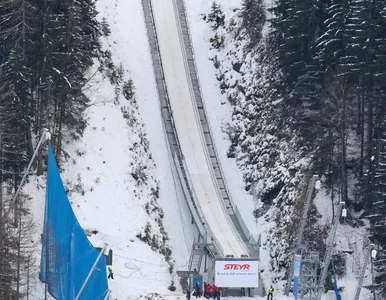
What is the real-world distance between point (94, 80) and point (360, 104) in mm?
18804

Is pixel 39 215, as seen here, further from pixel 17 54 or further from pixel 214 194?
pixel 214 194

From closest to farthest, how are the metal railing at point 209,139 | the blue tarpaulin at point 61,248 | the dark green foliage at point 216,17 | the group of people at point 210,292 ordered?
the blue tarpaulin at point 61,248 < the group of people at point 210,292 < the metal railing at point 209,139 < the dark green foliage at point 216,17

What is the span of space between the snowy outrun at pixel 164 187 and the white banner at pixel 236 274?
57mm

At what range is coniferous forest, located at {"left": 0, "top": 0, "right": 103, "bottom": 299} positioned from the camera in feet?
154

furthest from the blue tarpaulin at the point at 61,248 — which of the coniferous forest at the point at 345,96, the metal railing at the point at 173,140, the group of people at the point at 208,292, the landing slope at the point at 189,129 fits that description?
the landing slope at the point at 189,129

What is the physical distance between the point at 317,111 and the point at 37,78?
19094mm

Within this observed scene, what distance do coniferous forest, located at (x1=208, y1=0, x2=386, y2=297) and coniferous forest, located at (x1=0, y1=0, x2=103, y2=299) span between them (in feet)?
43.6

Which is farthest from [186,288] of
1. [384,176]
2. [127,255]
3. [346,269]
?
[384,176]

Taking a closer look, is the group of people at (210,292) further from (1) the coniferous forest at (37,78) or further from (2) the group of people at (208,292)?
(1) the coniferous forest at (37,78)

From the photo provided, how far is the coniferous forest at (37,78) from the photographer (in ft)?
154

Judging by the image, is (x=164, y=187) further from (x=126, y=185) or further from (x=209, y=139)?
(x=209, y=139)

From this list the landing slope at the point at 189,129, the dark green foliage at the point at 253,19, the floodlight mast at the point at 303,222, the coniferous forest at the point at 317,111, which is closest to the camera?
the floodlight mast at the point at 303,222

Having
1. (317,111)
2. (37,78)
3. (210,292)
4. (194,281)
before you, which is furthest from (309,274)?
(37,78)

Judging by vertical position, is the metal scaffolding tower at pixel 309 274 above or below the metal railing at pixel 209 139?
below
